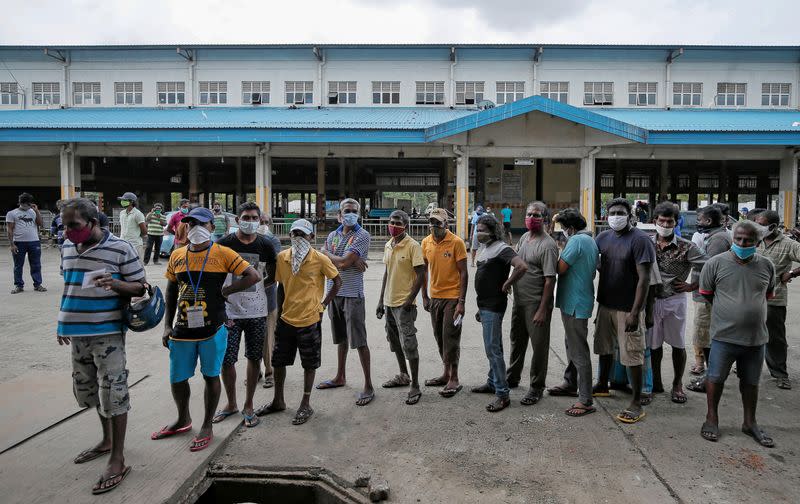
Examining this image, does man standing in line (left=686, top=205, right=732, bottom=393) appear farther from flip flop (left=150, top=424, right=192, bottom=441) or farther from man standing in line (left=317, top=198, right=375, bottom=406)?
flip flop (left=150, top=424, right=192, bottom=441)

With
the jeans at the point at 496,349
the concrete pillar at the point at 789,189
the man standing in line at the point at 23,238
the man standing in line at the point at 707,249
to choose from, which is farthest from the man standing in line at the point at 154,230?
the concrete pillar at the point at 789,189

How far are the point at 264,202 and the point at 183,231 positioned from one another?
1318 cm

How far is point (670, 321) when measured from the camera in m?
4.99

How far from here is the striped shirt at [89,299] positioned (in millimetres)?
3445

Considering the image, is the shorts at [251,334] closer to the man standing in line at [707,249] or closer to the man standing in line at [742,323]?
the man standing in line at [742,323]

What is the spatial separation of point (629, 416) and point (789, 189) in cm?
2163

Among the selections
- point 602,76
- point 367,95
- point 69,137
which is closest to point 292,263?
point 69,137

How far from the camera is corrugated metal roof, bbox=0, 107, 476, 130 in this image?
19766 millimetres

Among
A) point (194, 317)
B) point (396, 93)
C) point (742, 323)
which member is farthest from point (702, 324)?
point (396, 93)

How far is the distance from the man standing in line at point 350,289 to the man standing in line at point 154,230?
30.7 feet

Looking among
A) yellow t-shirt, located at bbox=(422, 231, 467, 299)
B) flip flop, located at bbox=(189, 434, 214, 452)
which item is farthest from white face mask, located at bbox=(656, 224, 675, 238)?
flip flop, located at bbox=(189, 434, 214, 452)

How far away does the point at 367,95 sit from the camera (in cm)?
2720

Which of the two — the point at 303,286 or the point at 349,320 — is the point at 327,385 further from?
the point at 303,286

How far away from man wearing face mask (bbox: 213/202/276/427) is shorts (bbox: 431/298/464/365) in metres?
1.58
